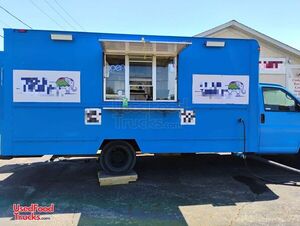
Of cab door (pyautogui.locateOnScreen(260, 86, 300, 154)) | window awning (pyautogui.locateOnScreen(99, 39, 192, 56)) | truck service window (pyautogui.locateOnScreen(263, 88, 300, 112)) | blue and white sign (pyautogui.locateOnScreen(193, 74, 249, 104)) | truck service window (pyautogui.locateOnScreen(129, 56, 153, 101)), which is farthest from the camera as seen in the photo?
truck service window (pyautogui.locateOnScreen(263, 88, 300, 112))

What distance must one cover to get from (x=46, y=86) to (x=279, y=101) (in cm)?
520

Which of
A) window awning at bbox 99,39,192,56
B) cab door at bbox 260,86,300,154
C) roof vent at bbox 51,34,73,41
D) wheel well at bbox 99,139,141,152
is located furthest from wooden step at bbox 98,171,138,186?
cab door at bbox 260,86,300,154

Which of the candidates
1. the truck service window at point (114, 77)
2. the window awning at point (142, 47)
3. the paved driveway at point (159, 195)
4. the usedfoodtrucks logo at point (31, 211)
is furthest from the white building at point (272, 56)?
the usedfoodtrucks logo at point (31, 211)

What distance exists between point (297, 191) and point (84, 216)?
13.6 feet

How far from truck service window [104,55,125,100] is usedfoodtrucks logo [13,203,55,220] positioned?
235 cm

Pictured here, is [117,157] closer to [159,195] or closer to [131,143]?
[131,143]

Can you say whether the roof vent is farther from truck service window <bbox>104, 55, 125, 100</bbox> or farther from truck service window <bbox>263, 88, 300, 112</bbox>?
truck service window <bbox>263, 88, 300, 112</bbox>

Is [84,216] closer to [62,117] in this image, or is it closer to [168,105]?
[62,117]

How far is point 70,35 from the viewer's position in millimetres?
6281

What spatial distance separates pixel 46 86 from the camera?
6.25 metres

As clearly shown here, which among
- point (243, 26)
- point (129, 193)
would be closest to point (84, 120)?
point (129, 193)

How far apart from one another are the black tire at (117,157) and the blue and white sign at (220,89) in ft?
5.60

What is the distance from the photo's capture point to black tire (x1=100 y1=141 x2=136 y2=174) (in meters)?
6.68

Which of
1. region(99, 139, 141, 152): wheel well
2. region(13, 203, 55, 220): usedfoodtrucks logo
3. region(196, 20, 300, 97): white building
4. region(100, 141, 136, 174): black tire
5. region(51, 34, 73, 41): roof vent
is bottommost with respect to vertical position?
region(13, 203, 55, 220): usedfoodtrucks logo
